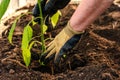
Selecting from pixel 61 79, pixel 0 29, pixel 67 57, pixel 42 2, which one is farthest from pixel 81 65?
pixel 0 29

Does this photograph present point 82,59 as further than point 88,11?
Yes

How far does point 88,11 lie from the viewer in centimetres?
156

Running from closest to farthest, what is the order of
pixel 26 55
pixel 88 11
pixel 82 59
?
pixel 88 11
pixel 26 55
pixel 82 59

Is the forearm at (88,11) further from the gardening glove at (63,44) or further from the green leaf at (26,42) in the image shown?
the green leaf at (26,42)

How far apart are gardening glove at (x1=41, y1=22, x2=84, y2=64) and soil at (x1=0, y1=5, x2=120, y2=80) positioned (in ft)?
0.33

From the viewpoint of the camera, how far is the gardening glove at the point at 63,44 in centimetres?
170

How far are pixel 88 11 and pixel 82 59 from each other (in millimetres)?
414

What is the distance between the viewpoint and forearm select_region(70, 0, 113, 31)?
5.06 ft

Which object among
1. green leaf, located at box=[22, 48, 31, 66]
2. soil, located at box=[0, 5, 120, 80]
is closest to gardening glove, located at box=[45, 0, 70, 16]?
soil, located at box=[0, 5, 120, 80]

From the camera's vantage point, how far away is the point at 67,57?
1925 mm

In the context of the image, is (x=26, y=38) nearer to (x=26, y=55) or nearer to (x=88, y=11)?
(x=26, y=55)

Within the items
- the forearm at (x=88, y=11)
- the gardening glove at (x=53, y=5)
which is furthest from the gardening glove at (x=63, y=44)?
the gardening glove at (x=53, y=5)

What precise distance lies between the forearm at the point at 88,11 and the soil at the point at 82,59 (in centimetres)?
26

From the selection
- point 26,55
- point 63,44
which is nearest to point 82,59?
point 63,44
